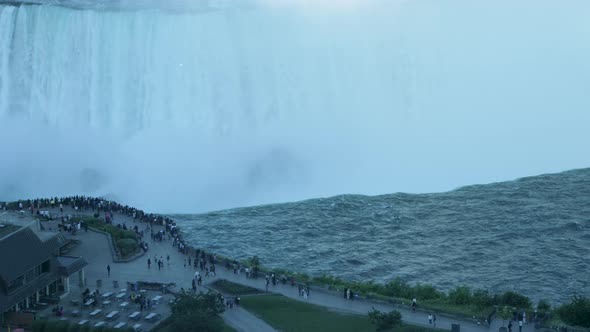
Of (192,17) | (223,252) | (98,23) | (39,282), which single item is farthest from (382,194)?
(39,282)

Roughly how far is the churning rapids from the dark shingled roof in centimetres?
851

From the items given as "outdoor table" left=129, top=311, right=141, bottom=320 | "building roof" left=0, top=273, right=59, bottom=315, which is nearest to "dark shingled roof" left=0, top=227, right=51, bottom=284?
"building roof" left=0, top=273, right=59, bottom=315

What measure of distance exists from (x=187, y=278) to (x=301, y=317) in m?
4.74

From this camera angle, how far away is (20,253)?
23.1 metres

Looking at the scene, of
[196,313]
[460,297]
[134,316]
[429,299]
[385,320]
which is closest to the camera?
[196,313]

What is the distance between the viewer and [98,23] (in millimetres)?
40000

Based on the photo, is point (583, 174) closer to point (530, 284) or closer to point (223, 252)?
point (530, 284)

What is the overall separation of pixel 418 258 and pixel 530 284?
4.46 meters

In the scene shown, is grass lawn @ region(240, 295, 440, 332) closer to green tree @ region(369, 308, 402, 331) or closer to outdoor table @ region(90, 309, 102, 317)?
green tree @ region(369, 308, 402, 331)

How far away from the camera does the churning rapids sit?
2884cm

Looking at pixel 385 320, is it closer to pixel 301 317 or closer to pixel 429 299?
pixel 301 317

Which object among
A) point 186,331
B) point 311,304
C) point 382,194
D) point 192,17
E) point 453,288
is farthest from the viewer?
point 192,17

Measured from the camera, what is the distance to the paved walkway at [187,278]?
74.1 feet

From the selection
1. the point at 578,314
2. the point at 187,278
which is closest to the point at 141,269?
the point at 187,278
